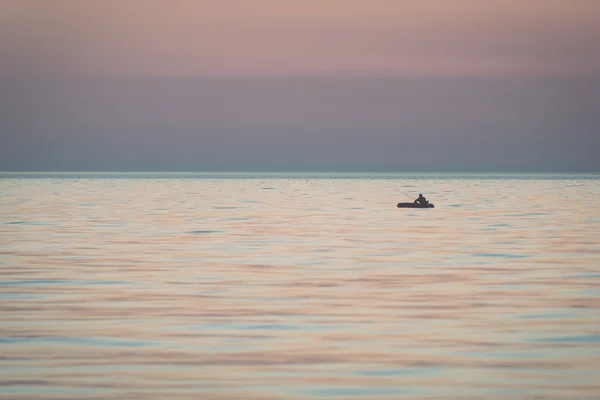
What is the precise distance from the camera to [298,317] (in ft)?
67.4

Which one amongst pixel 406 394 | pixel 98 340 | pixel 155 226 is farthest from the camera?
pixel 155 226

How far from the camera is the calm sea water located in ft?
48.9

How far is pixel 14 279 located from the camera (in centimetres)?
2700

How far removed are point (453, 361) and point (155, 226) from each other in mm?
33657

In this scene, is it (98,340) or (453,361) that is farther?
(98,340)

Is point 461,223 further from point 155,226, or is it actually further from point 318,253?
point 318,253

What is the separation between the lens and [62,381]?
583 inches

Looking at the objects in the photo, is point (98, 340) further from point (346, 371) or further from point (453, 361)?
point (453, 361)

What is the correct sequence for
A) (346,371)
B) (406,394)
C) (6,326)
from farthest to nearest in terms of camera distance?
(6,326), (346,371), (406,394)

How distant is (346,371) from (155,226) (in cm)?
3404

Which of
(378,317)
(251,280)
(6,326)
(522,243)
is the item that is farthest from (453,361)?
(522,243)

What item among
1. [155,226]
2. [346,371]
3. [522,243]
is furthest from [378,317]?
[155,226]

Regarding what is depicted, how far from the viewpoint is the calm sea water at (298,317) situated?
1490 centimetres

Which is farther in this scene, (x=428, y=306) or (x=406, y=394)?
(x=428, y=306)
